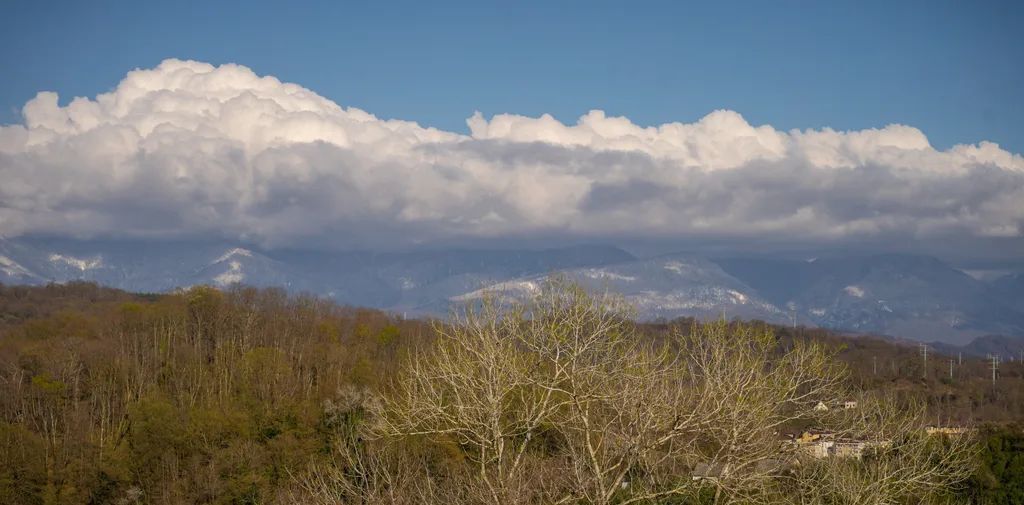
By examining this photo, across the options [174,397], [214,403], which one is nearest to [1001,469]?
[214,403]

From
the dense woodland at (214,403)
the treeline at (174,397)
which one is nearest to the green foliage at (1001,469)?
the dense woodland at (214,403)

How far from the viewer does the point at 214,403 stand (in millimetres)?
69000

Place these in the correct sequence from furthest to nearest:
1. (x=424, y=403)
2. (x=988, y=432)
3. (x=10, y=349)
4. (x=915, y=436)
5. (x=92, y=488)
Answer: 1. (x=10, y=349)
2. (x=92, y=488)
3. (x=988, y=432)
4. (x=915, y=436)
5. (x=424, y=403)

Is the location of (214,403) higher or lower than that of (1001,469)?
lower

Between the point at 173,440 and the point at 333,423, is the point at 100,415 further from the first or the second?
the point at 333,423

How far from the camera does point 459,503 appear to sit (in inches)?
911

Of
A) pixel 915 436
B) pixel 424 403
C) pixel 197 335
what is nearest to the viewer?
pixel 424 403

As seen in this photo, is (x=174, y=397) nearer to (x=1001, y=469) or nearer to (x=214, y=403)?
(x=214, y=403)

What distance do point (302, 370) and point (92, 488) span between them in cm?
2782

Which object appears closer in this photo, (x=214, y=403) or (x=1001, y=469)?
(x=1001, y=469)

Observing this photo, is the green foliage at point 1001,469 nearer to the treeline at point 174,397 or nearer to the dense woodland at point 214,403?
the dense woodland at point 214,403

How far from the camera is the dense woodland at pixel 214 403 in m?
56.0

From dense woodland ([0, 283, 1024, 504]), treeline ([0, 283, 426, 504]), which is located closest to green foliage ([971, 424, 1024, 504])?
dense woodland ([0, 283, 1024, 504])

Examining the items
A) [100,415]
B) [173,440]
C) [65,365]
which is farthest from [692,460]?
[65,365]
